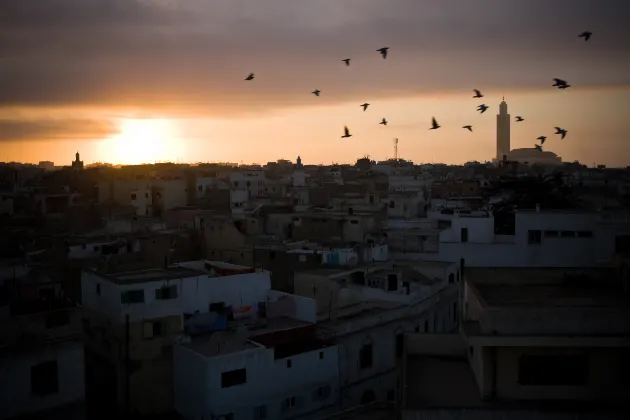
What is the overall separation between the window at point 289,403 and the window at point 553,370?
675 cm

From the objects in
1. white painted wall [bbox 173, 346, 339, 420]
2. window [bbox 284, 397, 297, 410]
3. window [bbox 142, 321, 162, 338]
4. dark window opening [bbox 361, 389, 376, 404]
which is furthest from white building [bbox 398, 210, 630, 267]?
window [bbox 142, 321, 162, 338]

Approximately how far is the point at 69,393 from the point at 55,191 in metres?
25.2

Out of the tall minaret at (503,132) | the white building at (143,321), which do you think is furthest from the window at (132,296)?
the tall minaret at (503,132)

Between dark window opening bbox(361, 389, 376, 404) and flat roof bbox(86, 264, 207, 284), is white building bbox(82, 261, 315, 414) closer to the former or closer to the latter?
flat roof bbox(86, 264, 207, 284)

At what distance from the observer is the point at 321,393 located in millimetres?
16281

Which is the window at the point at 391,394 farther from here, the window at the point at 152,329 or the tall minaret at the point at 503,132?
the tall minaret at the point at 503,132

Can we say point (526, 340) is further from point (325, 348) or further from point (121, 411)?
point (121, 411)

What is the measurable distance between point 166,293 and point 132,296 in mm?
769

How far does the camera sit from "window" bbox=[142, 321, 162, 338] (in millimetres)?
15211

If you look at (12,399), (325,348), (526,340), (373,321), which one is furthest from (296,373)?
(526,340)

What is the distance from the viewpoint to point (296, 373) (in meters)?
15.8

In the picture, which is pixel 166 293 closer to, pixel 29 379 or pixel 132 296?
pixel 132 296

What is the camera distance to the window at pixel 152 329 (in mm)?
15211

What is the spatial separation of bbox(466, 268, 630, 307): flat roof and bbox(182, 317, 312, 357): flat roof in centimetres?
539
